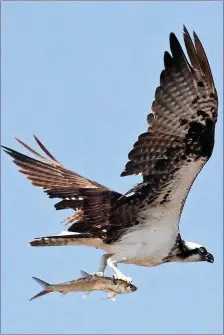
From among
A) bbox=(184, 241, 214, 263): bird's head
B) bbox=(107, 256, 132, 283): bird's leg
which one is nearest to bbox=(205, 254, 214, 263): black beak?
bbox=(184, 241, 214, 263): bird's head

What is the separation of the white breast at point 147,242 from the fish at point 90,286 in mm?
632

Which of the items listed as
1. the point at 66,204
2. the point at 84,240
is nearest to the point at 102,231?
the point at 84,240

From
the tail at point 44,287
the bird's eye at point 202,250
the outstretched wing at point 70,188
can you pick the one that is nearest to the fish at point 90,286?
the tail at point 44,287

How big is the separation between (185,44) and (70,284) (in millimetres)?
3191

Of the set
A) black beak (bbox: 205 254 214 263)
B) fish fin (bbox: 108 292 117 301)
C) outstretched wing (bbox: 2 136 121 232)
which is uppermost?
outstretched wing (bbox: 2 136 121 232)

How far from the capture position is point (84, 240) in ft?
53.4

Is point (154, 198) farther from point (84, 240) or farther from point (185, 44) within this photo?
point (185, 44)

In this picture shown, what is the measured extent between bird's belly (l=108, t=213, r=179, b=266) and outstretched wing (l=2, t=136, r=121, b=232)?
400mm

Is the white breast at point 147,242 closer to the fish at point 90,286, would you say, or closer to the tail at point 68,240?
the tail at point 68,240

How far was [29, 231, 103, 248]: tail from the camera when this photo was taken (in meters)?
16.1

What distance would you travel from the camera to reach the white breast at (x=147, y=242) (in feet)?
53.2

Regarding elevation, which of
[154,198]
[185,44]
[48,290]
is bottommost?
[48,290]

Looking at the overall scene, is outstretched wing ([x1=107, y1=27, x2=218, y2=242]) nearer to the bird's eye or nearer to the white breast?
the white breast

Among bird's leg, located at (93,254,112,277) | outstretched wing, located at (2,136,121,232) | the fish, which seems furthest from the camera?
outstretched wing, located at (2,136,121,232)
